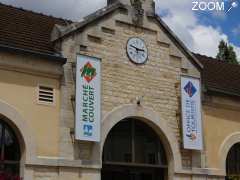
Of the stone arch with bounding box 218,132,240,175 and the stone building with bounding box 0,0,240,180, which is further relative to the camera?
the stone arch with bounding box 218,132,240,175

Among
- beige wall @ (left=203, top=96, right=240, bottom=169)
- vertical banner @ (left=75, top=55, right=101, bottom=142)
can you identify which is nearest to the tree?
beige wall @ (left=203, top=96, right=240, bottom=169)

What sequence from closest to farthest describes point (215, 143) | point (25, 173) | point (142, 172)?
point (25, 173) < point (142, 172) < point (215, 143)

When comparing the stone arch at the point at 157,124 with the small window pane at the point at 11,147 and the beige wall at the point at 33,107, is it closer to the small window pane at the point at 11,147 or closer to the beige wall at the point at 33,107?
the beige wall at the point at 33,107

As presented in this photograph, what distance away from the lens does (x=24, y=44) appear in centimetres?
1689

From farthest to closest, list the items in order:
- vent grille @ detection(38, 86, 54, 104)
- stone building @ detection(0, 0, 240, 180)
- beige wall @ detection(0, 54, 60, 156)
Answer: vent grille @ detection(38, 86, 54, 104), stone building @ detection(0, 0, 240, 180), beige wall @ detection(0, 54, 60, 156)

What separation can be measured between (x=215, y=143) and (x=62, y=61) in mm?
7127

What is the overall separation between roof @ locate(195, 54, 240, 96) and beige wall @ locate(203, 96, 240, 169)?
0.46 m

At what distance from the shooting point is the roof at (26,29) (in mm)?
16766

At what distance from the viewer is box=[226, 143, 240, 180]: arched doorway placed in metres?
21.1

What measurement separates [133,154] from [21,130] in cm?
434

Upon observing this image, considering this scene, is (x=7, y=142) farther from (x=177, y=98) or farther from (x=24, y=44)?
(x=177, y=98)

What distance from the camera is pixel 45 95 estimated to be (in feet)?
54.0

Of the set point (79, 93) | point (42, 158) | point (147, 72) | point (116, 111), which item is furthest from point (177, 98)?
point (42, 158)

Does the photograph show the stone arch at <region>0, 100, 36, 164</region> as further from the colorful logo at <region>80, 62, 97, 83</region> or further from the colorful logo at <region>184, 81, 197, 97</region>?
the colorful logo at <region>184, 81, 197, 97</region>
